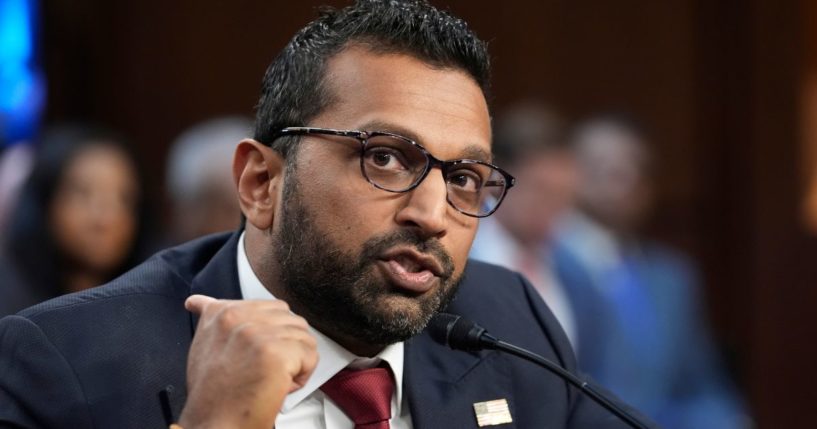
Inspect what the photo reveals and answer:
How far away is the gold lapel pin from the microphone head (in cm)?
20

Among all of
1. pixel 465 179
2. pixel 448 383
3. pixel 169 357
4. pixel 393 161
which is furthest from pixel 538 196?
pixel 169 357

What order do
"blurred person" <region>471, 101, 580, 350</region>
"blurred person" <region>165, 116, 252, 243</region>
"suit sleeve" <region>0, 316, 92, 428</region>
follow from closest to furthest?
1. "suit sleeve" <region>0, 316, 92, 428</region>
2. "blurred person" <region>165, 116, 252, 243</region>
3. "blurred person" <region>471, 101, 580, 350</region>

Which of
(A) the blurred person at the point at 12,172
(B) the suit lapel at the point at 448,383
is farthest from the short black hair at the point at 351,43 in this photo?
(A) the blurred person at the point at 12,172

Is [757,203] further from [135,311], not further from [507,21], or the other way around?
[135,311]

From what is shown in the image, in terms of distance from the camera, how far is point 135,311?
6.82 feet

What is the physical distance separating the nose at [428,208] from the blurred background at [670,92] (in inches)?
127

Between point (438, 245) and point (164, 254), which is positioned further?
point (164, 254)

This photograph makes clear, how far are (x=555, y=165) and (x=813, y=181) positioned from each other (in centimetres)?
162

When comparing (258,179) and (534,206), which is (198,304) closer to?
(258,179)

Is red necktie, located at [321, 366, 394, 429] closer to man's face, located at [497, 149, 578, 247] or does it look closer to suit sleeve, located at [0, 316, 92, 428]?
suit sleeve, located at [0, 316, 92, 428]

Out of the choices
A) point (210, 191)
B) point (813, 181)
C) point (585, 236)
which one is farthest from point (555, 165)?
point (813, 181)

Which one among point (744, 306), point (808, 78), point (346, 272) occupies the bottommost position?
point (744, 306)

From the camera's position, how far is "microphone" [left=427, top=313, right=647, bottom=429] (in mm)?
2055

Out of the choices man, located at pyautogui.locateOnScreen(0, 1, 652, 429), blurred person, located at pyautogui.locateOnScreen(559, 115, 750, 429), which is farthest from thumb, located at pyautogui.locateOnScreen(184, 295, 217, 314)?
blurred person, located at pyautogui.locateOnScreen(559, 115, 750, 429)
